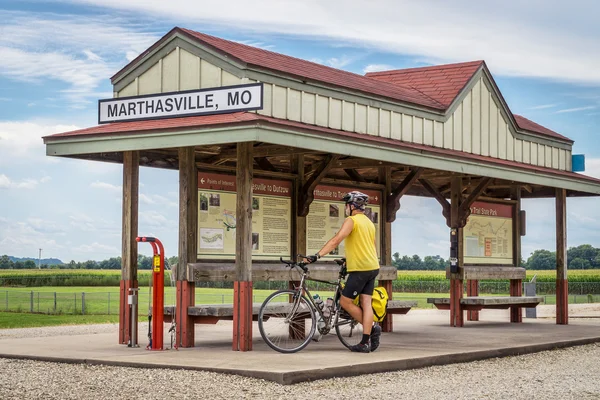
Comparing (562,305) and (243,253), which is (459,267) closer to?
(562,305)

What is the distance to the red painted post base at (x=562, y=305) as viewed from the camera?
62.9ft

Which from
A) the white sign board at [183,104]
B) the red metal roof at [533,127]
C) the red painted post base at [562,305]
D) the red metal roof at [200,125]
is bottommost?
the red painted post base at [562,305]

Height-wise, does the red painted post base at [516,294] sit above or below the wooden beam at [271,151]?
below

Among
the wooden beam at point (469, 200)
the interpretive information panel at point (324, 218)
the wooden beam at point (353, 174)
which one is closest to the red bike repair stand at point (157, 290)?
the interpretive information panel at point (324, 218)

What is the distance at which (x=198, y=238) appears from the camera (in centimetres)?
1282

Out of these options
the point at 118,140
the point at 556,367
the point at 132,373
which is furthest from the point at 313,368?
the point at 118,140

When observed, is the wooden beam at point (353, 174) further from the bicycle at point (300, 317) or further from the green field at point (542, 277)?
the green field at point (542, 277)

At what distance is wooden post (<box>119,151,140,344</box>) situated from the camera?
43.0 ft

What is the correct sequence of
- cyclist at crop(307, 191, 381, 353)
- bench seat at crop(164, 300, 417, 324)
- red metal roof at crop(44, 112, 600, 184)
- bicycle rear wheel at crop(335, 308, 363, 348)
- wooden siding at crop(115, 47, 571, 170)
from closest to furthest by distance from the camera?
1. red metal roof at crop(44, 112, 600, 184)
2. cyclist at crop(307, 191, 381, 353)
3. bicycle rear wheel at crop(335, 308, 363, 348)
4. bench seat at crop(164, 300, 417, 324)
5. wooden siding at crop(115, 47, 571, 170)

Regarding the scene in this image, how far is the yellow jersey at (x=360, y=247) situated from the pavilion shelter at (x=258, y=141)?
3.89 feet

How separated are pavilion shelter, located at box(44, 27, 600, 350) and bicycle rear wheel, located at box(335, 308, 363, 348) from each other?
114 centimetres

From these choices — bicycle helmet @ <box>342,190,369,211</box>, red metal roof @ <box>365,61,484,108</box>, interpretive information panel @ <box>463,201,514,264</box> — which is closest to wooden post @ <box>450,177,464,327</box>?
interpretive information panel @ <box>463,201,514,264</box>

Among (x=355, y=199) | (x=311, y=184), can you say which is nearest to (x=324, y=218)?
(x=311, y=184)

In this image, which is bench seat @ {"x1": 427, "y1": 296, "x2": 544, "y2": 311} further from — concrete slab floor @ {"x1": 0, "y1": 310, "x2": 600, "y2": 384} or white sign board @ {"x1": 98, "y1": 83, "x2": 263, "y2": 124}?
white sign board @ {"x1": 98, "y1": 83, "x2": 263, "y2": 124}
